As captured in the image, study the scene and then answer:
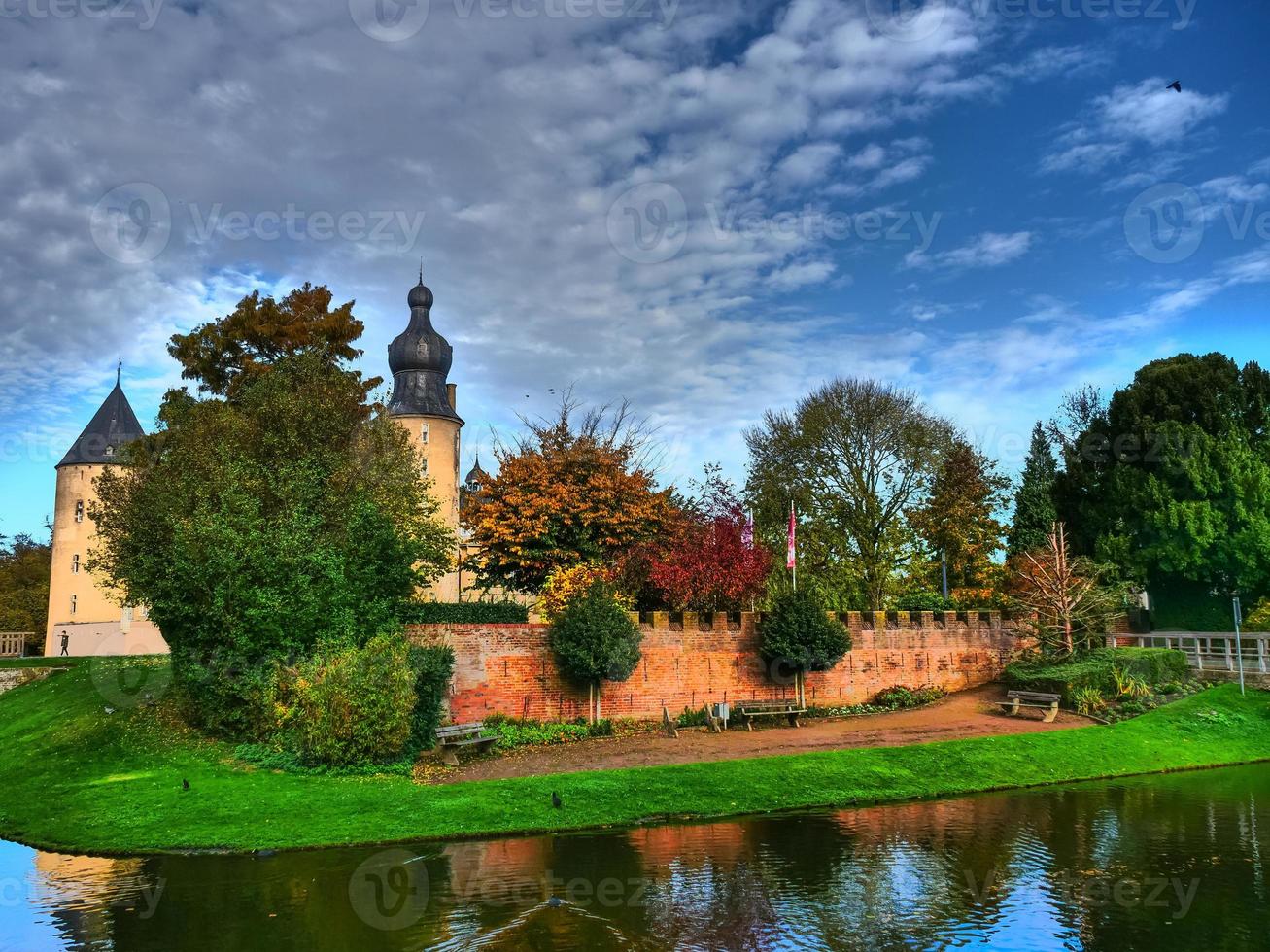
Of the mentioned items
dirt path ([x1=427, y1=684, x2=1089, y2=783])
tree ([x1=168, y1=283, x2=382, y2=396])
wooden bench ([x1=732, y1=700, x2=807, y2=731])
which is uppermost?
tree ([x1=168, y1=283, x2=382, y2=396])

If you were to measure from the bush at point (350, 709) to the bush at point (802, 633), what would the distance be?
1013cm

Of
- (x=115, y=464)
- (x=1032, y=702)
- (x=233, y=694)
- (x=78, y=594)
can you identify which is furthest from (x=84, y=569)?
(x=1032, y=702)

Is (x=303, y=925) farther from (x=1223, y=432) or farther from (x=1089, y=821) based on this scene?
(x=1223, y=432)

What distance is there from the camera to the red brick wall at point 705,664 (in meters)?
21.6

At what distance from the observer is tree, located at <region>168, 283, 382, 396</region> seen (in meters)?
28.4

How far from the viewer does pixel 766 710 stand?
22.2m

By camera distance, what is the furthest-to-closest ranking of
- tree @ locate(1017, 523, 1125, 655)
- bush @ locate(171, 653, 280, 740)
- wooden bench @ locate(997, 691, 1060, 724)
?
tree @ locate(1017, 523, 1125, 655), wooden bench @ locate(997, 691, 1060, 724), bush @ locate(171, 653, 280, 740)

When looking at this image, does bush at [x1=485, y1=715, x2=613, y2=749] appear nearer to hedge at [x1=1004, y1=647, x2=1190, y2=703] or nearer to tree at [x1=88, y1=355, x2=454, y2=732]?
tree at [x1=88, y1=355, x2=454, y2=732]

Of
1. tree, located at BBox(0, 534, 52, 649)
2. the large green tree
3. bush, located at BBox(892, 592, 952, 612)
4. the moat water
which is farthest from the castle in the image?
the moat water

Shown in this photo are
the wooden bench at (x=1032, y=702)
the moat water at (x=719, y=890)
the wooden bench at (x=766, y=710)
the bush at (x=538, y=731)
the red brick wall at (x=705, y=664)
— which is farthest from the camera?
the wooden bench at (x=1032, y=702)

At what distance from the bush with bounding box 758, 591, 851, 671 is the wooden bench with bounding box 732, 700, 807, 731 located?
1.33m

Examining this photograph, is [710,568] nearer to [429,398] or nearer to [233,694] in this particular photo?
[233,694]

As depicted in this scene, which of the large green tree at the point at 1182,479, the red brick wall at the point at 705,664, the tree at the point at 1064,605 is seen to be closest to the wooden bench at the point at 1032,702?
the tree at the point at 1064,605

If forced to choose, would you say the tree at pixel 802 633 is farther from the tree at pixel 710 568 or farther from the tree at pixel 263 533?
the tree at pixel 263 533
